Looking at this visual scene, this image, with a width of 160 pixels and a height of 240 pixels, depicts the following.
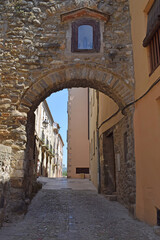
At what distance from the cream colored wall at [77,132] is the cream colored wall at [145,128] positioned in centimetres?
1292

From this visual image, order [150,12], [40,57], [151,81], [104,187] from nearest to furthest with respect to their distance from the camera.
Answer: [151,81] < [150,12] < [40,57] < [104,187]

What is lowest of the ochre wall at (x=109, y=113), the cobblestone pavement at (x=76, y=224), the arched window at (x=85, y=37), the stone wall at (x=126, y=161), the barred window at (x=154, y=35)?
the cobblestone pavement at (x=76, y=224)

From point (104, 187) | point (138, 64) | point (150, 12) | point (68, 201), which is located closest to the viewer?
point (150, 12)

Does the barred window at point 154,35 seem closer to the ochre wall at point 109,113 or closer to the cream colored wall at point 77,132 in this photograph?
the ochre wall at point 109,113

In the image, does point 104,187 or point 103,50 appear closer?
point 103,50

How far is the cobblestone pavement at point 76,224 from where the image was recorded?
3426mm

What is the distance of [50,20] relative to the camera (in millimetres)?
5625

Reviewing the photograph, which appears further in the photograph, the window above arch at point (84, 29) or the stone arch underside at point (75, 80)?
the window above arch at point (84, 29)

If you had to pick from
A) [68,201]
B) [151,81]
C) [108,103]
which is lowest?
[68,201]

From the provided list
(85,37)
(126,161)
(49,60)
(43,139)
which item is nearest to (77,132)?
(43,139)

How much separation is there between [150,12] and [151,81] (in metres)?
1.52

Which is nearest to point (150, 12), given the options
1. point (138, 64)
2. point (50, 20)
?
point (138, 64)

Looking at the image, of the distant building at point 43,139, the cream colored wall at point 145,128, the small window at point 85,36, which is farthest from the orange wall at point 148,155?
the distant building at point 43,139

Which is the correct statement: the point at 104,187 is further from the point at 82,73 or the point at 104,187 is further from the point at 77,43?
the point at 77,43
